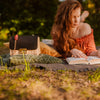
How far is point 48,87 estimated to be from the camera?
142cm

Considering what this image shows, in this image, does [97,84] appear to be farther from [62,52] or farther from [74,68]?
[62,52]

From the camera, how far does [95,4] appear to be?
7.45 meters

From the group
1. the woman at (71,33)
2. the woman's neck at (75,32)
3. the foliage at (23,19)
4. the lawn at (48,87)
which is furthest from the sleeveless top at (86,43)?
the foliage at (23,19)

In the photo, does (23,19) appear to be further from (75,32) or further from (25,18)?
(75,32)

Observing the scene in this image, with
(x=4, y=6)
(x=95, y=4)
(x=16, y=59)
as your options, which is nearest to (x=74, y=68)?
(x=16, y=59)

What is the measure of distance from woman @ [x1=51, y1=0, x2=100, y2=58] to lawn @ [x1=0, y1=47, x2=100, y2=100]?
1.16 metres

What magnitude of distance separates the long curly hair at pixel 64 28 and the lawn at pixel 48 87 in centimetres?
117

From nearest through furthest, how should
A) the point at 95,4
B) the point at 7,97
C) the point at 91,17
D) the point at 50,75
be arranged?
the point at 7,97
the point at 50,75
the point at 91,17
the point at 95,4

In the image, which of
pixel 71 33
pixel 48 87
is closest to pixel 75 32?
pixel 71 33

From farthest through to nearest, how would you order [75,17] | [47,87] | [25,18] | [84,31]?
1. [25,18]
2. [84,31]
3. [75,17]
4. [47,87]

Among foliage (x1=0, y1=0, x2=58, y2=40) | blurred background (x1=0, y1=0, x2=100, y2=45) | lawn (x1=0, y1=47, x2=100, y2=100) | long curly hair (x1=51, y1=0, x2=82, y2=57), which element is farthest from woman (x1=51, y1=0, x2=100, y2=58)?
foliage (x1=0, y1=0, x2=58, y2=40)

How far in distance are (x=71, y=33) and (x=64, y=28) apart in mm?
181

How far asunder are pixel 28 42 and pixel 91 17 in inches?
177

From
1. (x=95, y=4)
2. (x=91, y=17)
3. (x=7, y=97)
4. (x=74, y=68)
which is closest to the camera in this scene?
(x=7, y=97)
